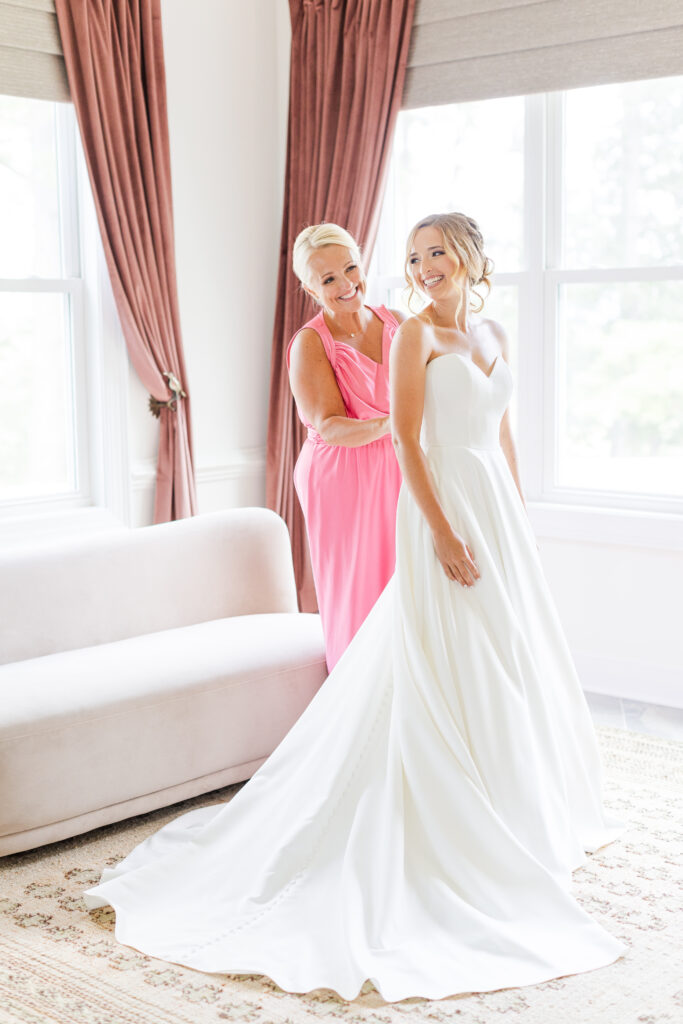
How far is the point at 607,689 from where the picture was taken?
4648mm

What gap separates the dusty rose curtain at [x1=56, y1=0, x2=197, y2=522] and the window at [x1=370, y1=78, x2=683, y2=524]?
1198 mm

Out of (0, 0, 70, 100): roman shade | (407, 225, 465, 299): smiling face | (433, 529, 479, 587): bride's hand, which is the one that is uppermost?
(0, 0, 70, 100): roman shade

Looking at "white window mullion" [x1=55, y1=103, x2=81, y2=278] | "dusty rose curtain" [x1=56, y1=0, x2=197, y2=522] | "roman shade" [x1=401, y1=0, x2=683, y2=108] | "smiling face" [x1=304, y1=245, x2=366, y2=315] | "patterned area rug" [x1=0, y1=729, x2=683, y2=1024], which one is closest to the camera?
"patterned area rug" [x1=0, y1=729, x2=683, y2=1024]

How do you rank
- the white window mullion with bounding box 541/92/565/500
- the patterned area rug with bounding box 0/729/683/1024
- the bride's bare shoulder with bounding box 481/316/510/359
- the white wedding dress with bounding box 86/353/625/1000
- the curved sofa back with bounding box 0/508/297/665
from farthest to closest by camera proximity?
the white window mullion with bounding box 541/92/565/500 → the curved sofa back with bounding box 0/508/297/665 → the bride's bare shoulder with bounding box 481/316/510/359 → the white wedding dress with bounding box 86/353/625/1000 → the patterned area rug with bounding box 0/729/683/1024

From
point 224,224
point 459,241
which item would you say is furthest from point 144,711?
point 224,224

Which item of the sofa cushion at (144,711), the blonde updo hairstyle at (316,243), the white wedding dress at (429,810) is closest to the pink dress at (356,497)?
the blonde updo hairstyle at (316,243)

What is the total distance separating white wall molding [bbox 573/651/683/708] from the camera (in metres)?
4.47

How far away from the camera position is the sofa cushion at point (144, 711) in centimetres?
306

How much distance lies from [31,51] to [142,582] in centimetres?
201

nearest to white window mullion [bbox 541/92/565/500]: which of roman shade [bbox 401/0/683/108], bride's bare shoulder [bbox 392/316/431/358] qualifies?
roman shade [bbox 401/0/683/108]

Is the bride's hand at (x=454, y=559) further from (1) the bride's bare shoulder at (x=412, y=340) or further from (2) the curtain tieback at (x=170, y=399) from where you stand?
(2) the curtain tieback at (x=170, y=399)

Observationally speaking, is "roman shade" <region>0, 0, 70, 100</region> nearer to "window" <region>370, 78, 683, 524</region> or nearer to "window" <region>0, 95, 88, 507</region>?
"window" <region>0, 95, 88, 507</region>

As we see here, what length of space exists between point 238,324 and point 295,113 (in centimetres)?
96

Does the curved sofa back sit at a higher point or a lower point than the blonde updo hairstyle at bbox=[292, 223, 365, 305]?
lower
